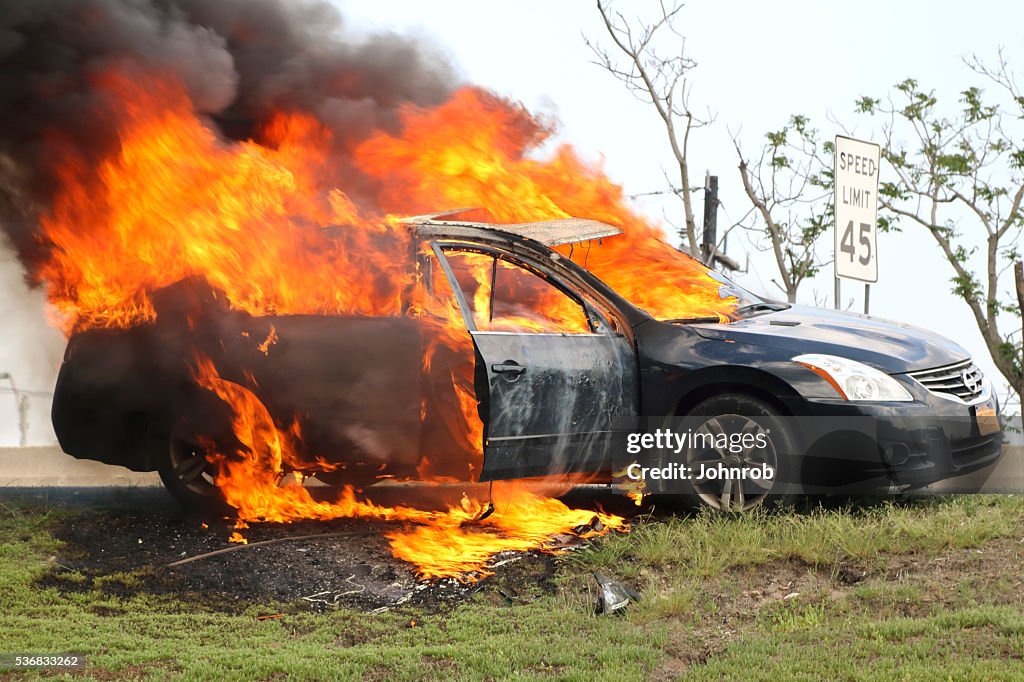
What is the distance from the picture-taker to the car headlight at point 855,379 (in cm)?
756

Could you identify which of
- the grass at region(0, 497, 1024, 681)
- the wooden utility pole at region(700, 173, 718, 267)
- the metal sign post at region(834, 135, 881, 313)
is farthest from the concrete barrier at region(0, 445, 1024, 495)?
the wooden utility pole at region(700, 173, 718, 267)

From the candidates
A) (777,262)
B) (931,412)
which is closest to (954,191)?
(777,262)

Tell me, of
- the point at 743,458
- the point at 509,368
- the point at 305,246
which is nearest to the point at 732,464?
the point at 743,458

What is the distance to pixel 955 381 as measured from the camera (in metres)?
8.06

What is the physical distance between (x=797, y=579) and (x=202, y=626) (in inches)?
139

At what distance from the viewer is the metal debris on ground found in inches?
263

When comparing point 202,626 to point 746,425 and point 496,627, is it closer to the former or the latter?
point 496,627

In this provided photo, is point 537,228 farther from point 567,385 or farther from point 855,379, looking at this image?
point 855,379

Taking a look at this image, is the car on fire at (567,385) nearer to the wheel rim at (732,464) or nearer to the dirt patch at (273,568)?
the wheel rim at (732,464)

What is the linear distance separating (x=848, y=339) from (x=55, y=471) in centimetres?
838

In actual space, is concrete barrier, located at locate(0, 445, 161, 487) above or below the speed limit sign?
below

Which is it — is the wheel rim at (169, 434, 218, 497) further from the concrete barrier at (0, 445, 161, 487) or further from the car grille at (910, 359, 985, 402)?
the car grille at (910, 359, 985, 402)

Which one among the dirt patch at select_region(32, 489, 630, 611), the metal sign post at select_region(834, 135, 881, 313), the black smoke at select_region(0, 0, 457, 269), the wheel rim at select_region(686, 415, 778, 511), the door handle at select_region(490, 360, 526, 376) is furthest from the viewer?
the metal sign post at select_region(834, 135, 881, 313)

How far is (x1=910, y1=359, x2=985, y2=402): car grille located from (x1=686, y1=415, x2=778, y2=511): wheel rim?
1.14 metres
